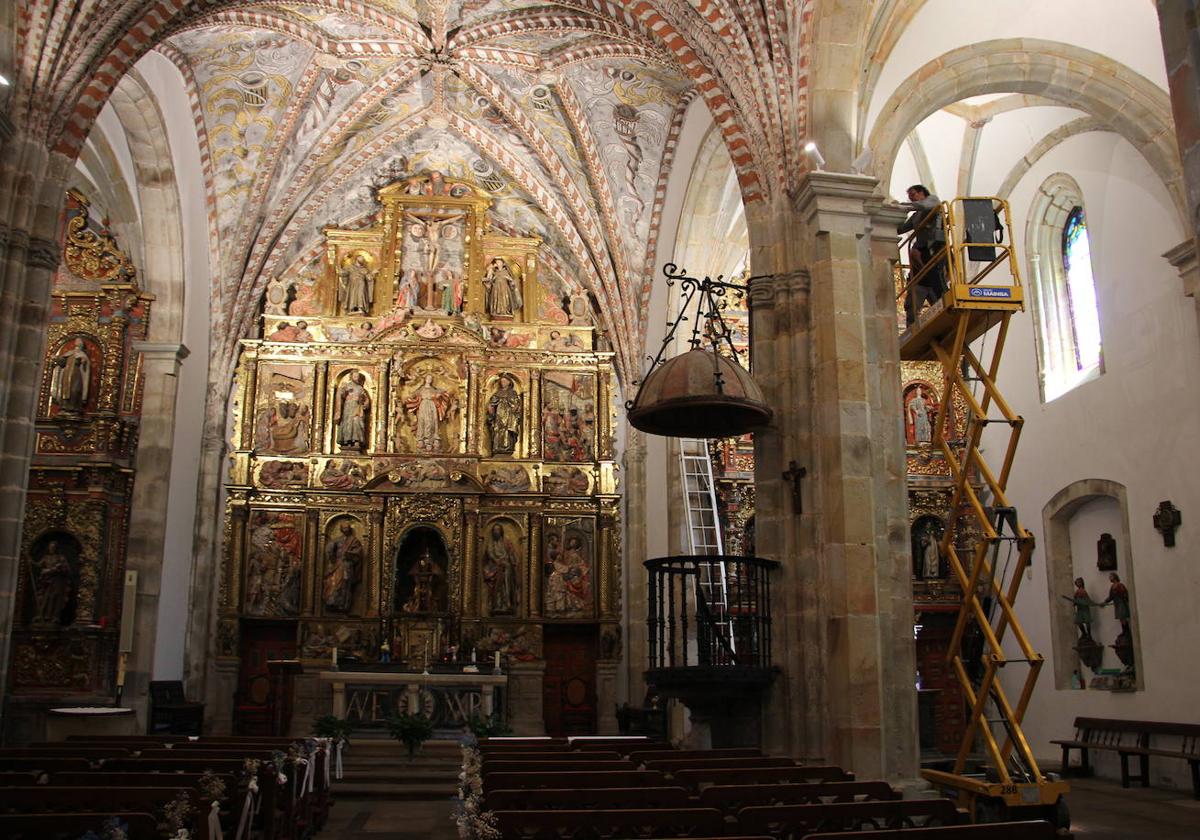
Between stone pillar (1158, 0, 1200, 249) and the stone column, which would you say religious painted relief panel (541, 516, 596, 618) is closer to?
the stone column

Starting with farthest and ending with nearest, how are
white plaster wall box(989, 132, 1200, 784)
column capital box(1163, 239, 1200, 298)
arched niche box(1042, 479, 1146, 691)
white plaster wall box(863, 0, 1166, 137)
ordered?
arched niche box(1042, 479, 1146, 691) → white plaster wall box(989, 132, 1200, 784) → column capital box(1163, 239, 1200, 298) → white plaster wall box(863, 0, 1166, 137)

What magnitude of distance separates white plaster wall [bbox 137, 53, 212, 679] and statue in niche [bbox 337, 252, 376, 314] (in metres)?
2.63

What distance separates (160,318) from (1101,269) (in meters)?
13.9

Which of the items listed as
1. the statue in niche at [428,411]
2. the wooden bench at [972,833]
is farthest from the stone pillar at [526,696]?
the wooden bench at [972,833]

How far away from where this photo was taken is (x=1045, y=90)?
1264 centimetres

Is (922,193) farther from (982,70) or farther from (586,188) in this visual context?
(586,188)

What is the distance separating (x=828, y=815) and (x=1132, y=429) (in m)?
10.3

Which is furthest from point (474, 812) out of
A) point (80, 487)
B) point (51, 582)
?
point (80, 487)

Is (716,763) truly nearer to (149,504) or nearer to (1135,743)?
(1135,743)

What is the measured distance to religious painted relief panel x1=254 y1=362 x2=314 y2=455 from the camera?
19344 millimetres

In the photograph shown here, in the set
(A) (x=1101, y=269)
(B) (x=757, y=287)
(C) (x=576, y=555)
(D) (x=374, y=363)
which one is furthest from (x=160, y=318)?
(A) (x=1101, y=269)

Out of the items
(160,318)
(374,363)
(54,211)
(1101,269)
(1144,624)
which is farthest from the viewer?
(374,363)

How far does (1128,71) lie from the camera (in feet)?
40.5

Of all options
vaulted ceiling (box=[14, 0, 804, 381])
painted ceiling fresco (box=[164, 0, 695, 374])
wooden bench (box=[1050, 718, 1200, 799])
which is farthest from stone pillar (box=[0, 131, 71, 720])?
Result: wooden bench (box=[1050, 718, 1200, 799])
